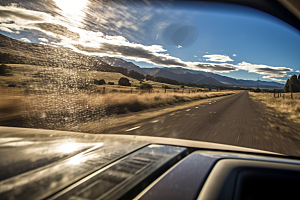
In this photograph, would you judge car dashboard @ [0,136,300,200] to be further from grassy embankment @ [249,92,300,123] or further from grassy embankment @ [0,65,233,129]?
grassy embankment @ [249,92,300,123]

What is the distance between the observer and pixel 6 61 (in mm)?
19828

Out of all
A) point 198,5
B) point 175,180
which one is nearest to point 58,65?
point 198,5

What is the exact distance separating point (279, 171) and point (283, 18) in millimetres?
4364

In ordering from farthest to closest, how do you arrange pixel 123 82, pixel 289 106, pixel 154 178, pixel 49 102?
pixel 123 82 → pixel 289 106 → pixel 49 102 → pixel 154 178

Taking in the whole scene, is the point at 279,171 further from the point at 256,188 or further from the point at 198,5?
the point at 198,5

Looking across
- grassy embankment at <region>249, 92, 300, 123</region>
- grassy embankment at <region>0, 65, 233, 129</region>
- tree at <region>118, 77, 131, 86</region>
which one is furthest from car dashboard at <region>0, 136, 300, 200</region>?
tree at <region>118, 77, 131, 86</region>

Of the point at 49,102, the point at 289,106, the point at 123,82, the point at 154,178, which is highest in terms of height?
the point at 123,82

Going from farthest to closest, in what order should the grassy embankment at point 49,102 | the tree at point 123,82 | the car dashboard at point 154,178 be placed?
the tree at point 123,82, the grassy embankment at point 49,102, the car dashboard at point 154,178

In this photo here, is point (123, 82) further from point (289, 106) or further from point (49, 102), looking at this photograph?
point (289, 106)

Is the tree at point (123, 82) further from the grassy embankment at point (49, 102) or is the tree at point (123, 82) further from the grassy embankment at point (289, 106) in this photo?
the grassy embankment at point (289, 106)

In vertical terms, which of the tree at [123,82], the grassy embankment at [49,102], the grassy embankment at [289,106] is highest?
the tree at [123,82]

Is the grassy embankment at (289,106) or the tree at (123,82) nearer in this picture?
the grassy embankment at (289,106)

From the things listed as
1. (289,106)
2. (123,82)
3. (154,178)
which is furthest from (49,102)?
(123,82)

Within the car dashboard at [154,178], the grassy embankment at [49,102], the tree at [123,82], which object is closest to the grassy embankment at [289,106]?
the grassy embankment at [49,102]
